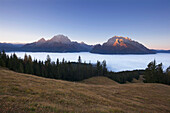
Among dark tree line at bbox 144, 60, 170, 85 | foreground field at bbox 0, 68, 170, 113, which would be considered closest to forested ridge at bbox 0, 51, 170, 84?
dark tree line at bbox 144, 60, 170, 85

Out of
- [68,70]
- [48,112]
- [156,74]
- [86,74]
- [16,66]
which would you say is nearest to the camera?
[48,112]

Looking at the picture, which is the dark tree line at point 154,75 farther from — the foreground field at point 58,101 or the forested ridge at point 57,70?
the foreground field at point 58,101

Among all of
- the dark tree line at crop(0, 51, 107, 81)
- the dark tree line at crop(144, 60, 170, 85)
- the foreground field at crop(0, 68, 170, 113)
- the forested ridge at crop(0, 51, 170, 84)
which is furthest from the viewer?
the dark tree line at crop(0, 51, 107, 81)

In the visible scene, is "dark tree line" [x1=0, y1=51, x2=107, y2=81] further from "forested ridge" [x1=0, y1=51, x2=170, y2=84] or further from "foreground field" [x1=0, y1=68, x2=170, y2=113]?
"foreground field" [x1=0, y1=68, x2=170, y2=113]

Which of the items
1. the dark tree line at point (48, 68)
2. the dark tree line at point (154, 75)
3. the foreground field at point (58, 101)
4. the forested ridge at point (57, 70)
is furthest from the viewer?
the dark tree line at point (48, 68)

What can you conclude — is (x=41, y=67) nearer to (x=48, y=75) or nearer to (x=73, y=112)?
(x=48, y=75)

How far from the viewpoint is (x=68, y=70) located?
80.0 metres

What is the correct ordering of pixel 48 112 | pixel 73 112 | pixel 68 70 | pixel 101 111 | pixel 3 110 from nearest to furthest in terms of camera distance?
pixel 3 110, pixel 48 112, pixel 73 112, pixel 101 111, pixel 68 70

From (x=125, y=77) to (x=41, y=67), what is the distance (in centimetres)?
8245

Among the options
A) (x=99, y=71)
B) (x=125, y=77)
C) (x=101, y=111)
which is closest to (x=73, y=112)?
(x=101, y=111)

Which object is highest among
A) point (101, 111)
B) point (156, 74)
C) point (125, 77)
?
point (101, 111)

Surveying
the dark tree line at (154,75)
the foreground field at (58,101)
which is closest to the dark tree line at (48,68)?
the dark tree line at (154,75)

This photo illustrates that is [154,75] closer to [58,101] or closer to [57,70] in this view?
[58,101]

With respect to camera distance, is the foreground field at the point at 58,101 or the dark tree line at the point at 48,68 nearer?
the foreground field at the point at 58,101
